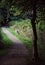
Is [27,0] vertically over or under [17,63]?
over

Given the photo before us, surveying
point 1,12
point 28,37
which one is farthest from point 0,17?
point 28,37

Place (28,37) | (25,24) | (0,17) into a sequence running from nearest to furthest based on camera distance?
1. (0,17)
2. (28,37)
3. (25,24)

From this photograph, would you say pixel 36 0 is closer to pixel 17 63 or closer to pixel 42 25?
pixel 17 63

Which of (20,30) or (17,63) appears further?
(20,30)

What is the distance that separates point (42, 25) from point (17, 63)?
12688 millimetres

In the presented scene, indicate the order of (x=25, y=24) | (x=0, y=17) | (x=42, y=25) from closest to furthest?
(x=0, y=17) < (x=42, y=25) < (x=25, y=24)

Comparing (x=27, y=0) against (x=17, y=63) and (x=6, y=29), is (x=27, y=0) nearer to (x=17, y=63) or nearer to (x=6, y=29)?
(x=17, y=63)

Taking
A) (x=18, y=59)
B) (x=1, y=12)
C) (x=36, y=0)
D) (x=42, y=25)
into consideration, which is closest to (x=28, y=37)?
(x=42, y=25)

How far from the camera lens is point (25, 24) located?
110 ft

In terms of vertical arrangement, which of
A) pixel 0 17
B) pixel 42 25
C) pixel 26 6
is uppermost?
pixel 26 6

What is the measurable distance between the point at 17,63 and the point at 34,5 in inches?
154

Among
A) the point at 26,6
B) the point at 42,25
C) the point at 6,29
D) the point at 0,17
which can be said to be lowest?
the point at 6,29

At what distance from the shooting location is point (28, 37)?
3109cm

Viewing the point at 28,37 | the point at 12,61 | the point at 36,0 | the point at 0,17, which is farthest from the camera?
the point at 28,37
